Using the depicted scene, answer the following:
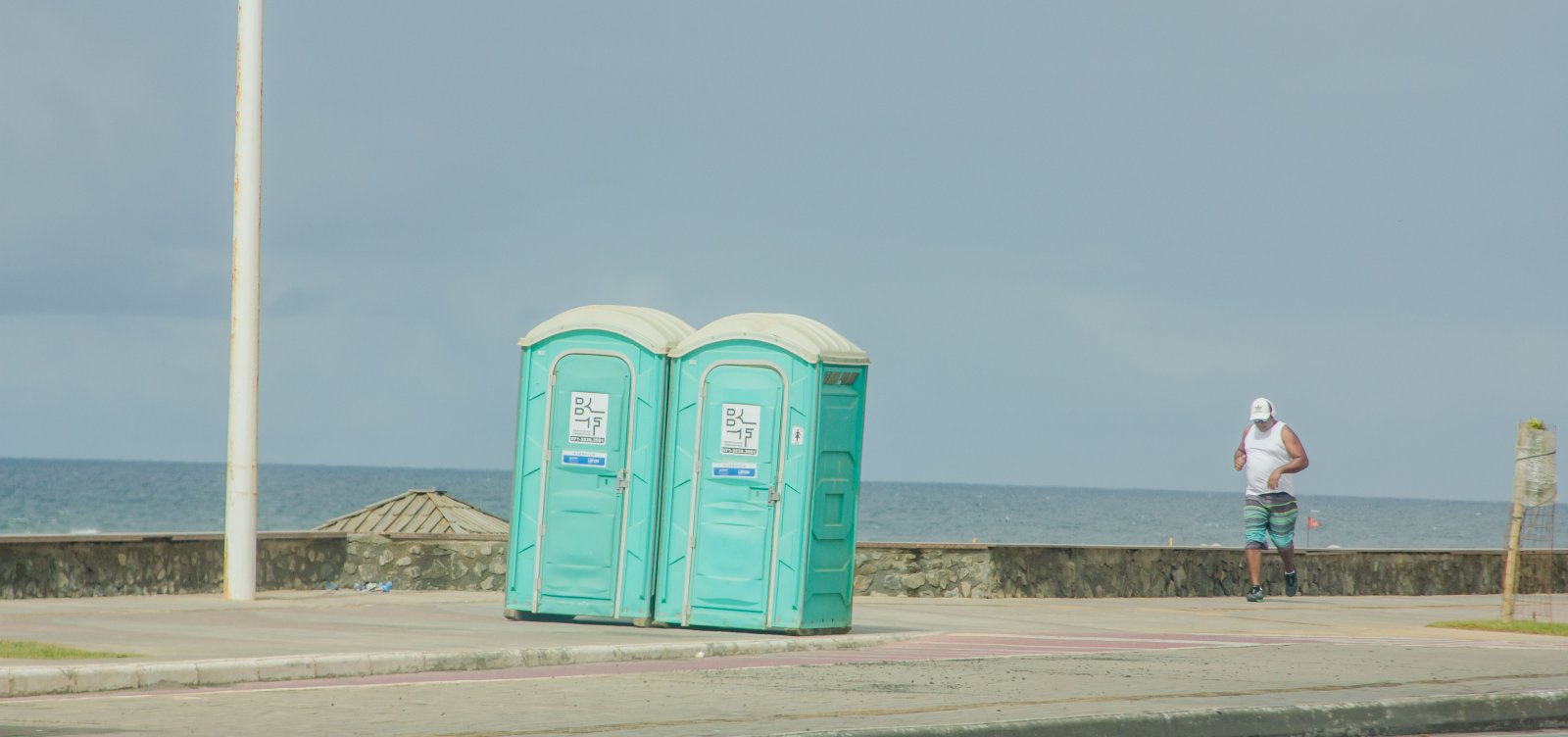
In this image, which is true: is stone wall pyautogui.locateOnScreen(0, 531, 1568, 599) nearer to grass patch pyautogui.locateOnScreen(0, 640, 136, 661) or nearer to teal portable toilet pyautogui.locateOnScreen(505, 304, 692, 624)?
teal portable toilet pyautogui.locateOnScreen(505, 304, 692, 624)

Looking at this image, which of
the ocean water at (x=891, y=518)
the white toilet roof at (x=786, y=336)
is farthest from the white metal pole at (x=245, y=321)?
the ocean water at (x=891, y=518)

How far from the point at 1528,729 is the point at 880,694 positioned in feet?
11.5

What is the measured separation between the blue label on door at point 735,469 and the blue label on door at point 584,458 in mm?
877

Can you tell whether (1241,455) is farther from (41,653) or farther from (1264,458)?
(41,653)

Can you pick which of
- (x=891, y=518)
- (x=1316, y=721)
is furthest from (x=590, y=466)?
(x=891, y=518)

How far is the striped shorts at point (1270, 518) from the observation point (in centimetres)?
1956

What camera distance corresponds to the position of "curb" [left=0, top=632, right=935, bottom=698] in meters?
10.3

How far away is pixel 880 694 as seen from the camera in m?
10.7

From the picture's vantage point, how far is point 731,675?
11859mm

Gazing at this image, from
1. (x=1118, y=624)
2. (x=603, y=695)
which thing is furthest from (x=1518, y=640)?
(x=603, y=695)

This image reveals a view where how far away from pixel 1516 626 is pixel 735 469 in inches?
267

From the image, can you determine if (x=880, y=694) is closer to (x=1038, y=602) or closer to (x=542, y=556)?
(x=542, y=556)

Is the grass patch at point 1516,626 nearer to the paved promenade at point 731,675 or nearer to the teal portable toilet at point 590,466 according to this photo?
the paved promenade at point 731,675

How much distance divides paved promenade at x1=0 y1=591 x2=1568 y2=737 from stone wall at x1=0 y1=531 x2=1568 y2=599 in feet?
2.00
